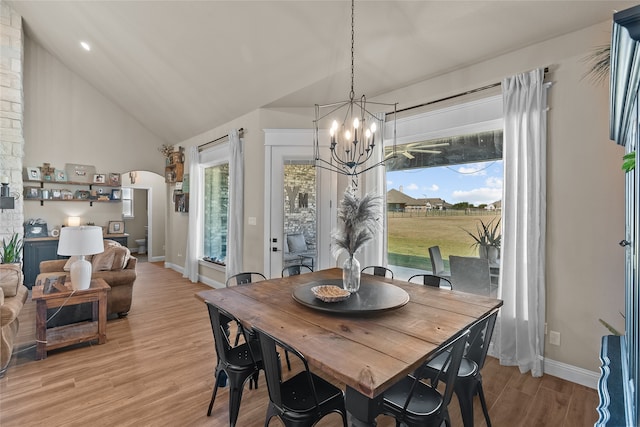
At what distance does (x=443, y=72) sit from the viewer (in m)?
3.28

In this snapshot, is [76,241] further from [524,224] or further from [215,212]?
[524,224]

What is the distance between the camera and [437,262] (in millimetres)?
3637

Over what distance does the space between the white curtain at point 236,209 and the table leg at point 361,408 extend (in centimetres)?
365

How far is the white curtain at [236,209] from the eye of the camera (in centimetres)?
476

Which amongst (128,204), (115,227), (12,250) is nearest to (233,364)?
(12,250)

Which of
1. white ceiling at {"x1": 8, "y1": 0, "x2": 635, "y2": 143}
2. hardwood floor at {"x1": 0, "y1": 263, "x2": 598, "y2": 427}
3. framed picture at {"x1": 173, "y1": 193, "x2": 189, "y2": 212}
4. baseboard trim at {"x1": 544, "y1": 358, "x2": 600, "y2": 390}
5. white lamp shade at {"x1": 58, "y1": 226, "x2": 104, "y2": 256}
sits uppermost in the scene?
white ceiling at {"x1": 8, "y1": 0, "x2": 635, "y2": 143}

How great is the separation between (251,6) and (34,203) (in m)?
6.03

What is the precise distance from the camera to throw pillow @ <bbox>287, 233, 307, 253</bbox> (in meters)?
4.43

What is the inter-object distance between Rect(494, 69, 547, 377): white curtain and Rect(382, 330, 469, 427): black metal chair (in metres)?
1.61

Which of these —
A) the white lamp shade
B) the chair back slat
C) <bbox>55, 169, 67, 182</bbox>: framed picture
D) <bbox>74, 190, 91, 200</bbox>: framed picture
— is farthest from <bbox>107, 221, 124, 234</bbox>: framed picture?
the chair back slat

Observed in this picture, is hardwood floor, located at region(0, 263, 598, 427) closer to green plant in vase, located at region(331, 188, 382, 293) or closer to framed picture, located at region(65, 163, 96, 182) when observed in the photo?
green plant in vase, located at region(331, 188, 382, 293)

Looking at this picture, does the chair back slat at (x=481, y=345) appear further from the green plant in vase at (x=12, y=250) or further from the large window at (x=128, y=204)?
the large window at (x=128, y=204)

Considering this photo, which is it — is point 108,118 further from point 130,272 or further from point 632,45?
point 632,45

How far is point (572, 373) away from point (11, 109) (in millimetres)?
7906
